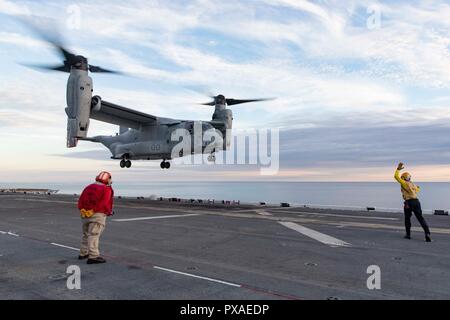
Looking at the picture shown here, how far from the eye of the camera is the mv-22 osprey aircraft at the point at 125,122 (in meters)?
22.8

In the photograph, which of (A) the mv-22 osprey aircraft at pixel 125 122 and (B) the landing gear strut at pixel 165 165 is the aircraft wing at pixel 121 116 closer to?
(A) the mv-22 osprey aircraft at pixel 125 122

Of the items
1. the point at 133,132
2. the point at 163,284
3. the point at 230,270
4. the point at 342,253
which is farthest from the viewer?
the point at 133,132

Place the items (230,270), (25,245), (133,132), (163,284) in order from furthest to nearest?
(133,132) → (25,245) → (230,270) → (163,284)

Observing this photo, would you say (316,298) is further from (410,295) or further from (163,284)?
(163,284)

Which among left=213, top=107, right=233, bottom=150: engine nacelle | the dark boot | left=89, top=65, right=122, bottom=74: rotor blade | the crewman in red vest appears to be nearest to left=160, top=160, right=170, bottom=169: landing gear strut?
left=213, top=107, right=233, bottom=150: engine nacelle

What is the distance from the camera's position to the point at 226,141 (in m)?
34.1

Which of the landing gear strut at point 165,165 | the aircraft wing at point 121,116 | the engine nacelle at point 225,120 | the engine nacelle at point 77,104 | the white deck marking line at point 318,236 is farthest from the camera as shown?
the landing gear strut at point 165,165

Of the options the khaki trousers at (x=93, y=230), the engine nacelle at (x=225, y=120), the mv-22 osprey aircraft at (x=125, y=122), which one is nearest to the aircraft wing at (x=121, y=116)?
the mv-22 osprey aircraft at (x=125, y=122)

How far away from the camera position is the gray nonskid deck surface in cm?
553

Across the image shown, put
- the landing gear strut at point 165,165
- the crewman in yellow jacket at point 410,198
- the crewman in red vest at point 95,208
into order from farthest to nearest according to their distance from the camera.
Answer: the landing gear strut at point 165,165, the crewman in yellow jacket at point 410,198, the crewman in red vest at point 95,208

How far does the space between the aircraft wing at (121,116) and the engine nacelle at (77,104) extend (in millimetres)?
5028

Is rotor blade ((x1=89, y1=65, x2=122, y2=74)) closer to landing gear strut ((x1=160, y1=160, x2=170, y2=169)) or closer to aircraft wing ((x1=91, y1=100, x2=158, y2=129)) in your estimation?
aircraft wing ((x1=91, y1=100, x2=158, y2=129))
